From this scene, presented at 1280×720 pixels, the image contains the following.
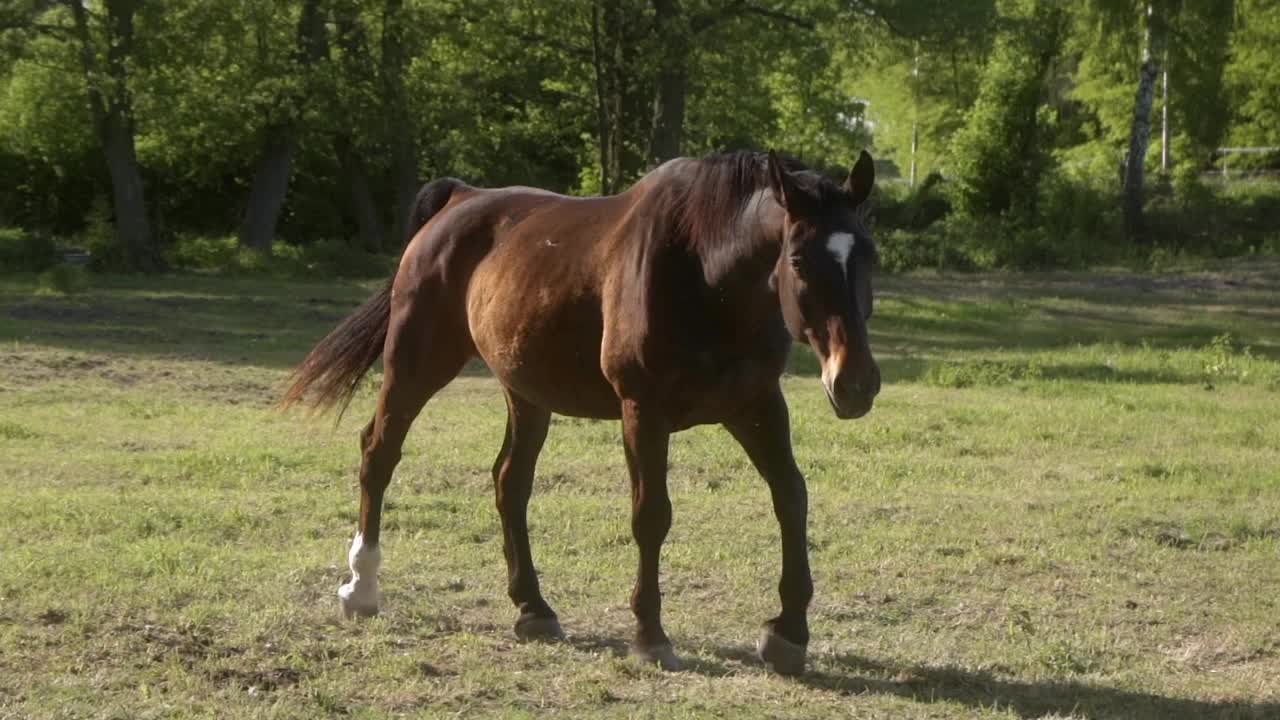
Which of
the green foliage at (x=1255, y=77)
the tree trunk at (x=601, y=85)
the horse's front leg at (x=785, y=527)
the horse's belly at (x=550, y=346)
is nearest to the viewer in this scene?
the horse's front leg at (x=785, y=527)

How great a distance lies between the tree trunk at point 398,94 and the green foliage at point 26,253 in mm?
6103

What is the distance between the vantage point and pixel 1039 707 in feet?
18.3

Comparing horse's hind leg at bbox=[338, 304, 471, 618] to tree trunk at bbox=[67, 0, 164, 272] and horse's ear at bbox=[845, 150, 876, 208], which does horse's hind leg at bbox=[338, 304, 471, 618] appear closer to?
horse's ear at bbox=[845, 150, 876, 208]

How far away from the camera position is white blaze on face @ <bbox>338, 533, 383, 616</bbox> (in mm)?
6582

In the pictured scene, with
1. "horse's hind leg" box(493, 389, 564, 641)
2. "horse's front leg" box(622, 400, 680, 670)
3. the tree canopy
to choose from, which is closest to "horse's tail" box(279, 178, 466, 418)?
"horse's hind leg" box(493, 389, 564, 641)

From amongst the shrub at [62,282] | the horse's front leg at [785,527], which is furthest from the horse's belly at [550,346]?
the shrub at [62,282]

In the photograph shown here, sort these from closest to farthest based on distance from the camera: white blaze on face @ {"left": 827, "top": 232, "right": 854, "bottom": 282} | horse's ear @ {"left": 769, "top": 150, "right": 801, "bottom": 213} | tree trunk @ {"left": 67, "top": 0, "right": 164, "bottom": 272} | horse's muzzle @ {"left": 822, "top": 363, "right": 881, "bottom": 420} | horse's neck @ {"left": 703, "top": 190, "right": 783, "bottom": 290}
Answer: horse's muzzle @ {"left": 822, "top": 363, "right": 881, "bottom": 420}
white blaze on face @ {"left": 827, "top": 232, "right": 854, "bottom": 282}
horse's ear @ {"left": 769, "top": 150, "right": 801, "bottom": 213}
horse's neck @ {"left": 703, "top": 190, "right": 783, "bottom": 290}
tree trunk @ {"left": 67, "top": 0, "right": 164, "bottom": 272}

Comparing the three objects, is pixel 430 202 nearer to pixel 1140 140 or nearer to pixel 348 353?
pixel 348 353

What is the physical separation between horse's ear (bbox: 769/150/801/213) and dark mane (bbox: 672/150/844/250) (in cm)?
21

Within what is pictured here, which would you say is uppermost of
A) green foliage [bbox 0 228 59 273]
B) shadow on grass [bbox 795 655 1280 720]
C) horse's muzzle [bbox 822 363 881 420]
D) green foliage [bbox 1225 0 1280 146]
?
green foliage [bbox 1225 0 1280 146]

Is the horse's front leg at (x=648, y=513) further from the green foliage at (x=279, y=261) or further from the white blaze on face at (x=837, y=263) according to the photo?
the green foliage at (x=279, y=261)

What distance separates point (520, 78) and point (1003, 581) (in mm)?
24789

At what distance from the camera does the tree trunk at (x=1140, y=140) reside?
103ft

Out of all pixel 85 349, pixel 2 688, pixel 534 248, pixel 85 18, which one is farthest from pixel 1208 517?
pixel 85 18
